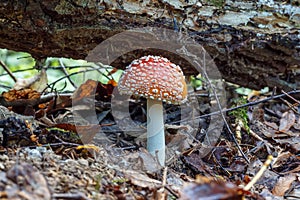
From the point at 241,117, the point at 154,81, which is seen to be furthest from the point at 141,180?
the point at 241,117

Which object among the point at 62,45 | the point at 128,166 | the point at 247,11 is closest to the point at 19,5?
the point at 62,45

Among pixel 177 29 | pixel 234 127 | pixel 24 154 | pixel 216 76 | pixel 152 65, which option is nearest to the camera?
pixel 24 154

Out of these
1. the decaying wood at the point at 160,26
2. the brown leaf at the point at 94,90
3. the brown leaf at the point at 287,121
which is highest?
the decaying wood at the point at 160,26

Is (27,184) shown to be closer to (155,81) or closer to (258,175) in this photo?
(258,175)

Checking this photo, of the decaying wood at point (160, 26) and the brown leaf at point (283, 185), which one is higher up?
the decaying wood at point (160, 26)

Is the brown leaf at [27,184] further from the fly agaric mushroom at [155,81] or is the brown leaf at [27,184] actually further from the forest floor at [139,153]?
the fly agaric mushroom at [155,81]

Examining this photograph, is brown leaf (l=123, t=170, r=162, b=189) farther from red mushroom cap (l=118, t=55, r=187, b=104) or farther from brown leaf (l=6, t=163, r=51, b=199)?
red mushroom cap (l=118, t=55, r=187, b=104)

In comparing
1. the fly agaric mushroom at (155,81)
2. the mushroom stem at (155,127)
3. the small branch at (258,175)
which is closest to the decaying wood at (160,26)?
the fly agaric mushroom at (155,81)

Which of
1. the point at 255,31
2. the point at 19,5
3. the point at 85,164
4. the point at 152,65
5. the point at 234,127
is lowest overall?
the point at 234,127

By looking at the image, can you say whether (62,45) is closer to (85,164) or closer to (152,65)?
(152,65)
